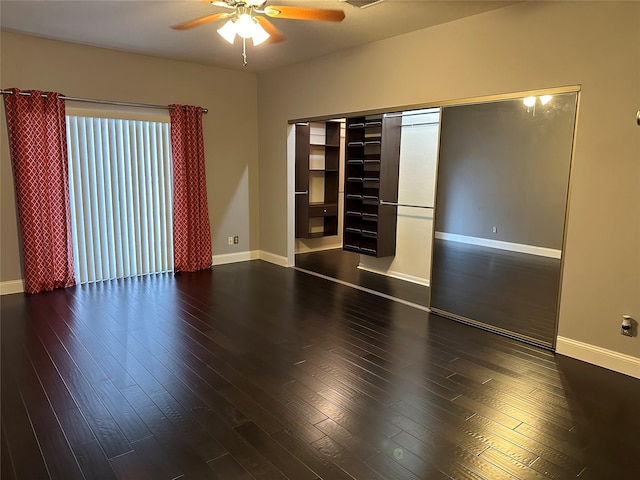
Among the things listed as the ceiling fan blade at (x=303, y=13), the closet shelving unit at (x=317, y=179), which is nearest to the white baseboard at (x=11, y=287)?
the closet shelving unit at (x=317, y=179)

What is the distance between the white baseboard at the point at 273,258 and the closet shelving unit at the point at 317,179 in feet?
2.01

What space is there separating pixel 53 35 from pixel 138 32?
37.5 inches

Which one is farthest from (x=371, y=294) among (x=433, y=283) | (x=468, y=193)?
(x=468, y=193)

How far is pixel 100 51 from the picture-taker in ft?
16.4

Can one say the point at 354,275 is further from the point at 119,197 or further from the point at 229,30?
the point at 229,30

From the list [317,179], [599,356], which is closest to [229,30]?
[599,356]

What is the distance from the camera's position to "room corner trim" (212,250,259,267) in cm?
630

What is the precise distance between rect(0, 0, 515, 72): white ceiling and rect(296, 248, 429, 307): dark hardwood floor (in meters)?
2.72

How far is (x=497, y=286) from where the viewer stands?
455cm

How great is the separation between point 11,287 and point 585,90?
5710 mm

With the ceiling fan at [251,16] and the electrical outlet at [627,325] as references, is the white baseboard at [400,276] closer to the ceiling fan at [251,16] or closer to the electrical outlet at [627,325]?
the electrical outlet at [627,325]

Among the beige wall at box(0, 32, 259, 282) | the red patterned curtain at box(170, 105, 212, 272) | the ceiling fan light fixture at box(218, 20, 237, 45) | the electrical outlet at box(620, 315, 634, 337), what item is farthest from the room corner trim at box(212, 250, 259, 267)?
the electrical outlet at box(620, 315, 634, 337)

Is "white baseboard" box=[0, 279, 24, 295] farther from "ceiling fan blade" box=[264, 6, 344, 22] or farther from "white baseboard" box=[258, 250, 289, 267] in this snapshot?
"ceiling fan blade" box=[264, 6, 344, 22]

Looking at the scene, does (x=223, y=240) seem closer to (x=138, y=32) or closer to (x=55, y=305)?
(x=55, y=305)
